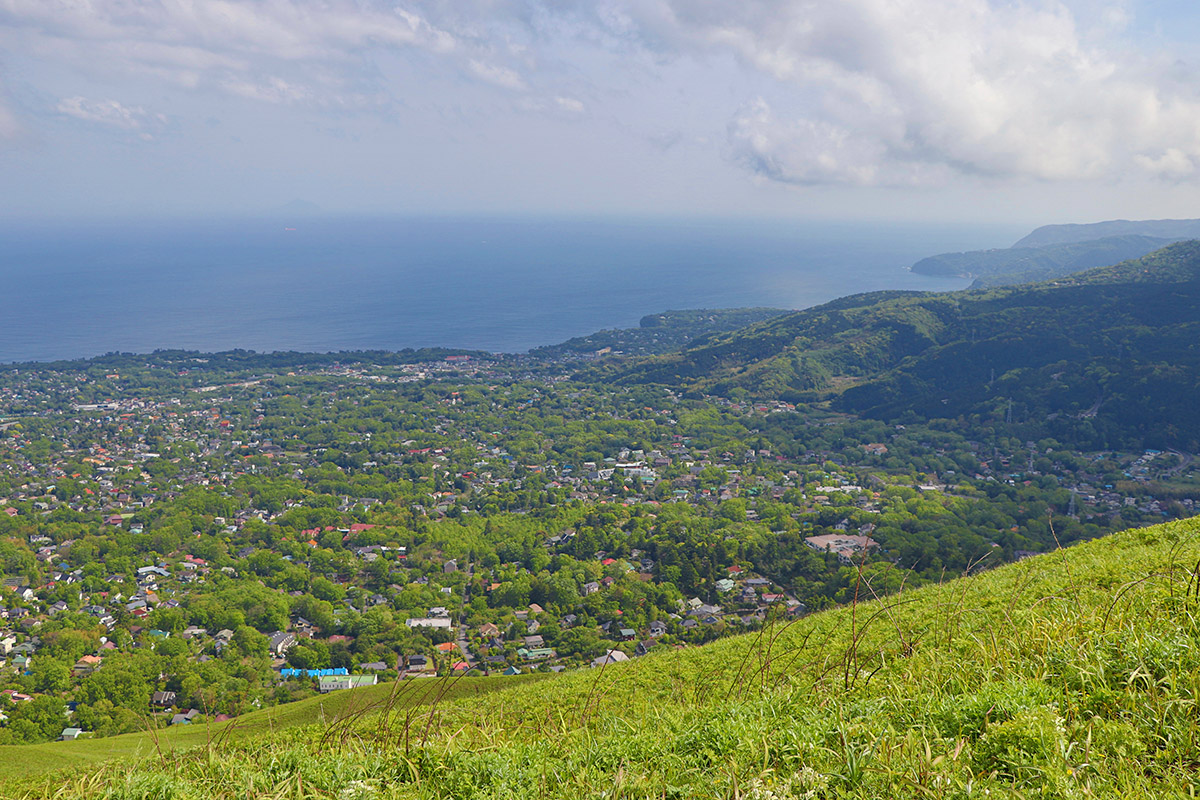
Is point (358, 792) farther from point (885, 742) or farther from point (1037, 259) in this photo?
point (1037, 259)

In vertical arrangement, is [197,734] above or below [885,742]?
below

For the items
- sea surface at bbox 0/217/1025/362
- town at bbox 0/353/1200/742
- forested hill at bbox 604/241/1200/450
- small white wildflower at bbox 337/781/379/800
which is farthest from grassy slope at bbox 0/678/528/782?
sea surface at bbox 0/217/1025/362

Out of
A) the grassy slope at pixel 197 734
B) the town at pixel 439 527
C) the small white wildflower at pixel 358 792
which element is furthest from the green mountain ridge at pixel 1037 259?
the small white wildflower at pixel 358 792

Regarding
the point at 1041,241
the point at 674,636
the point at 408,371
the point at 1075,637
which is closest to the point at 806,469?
the point at 674,636

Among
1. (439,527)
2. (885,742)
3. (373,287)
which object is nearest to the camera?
(885,742)

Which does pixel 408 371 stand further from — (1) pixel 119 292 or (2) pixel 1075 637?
(1) pixel 119 292

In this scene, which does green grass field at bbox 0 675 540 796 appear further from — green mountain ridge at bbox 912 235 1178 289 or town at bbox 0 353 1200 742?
green mountain ridge at bbox 912 235 1178 289

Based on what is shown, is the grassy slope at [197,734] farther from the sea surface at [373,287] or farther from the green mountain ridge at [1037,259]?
the green mountain ridge at [1037,259]

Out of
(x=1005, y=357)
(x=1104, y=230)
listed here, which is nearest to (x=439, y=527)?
(x=1005, y=357)
